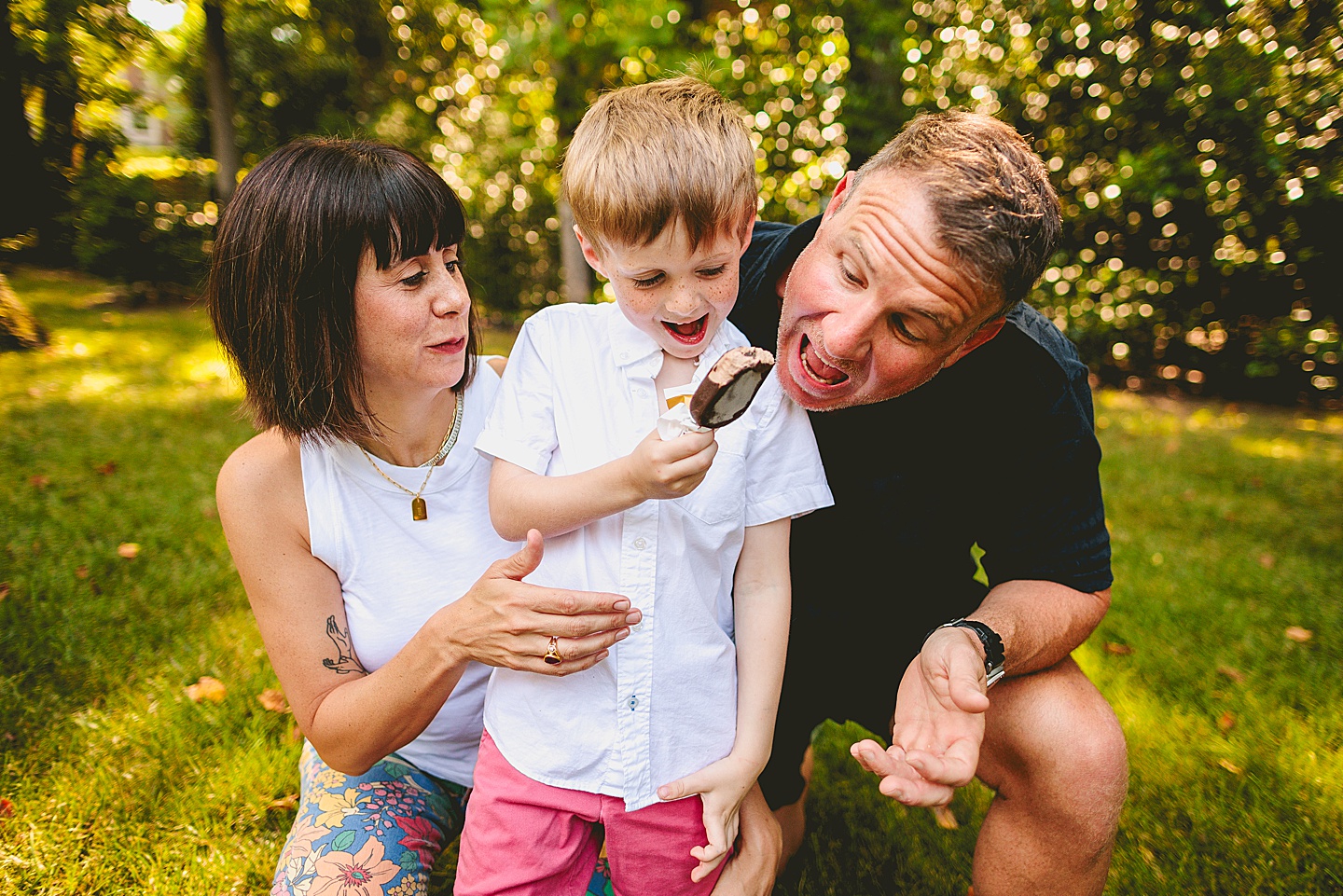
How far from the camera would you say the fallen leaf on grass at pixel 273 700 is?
3.05 meters

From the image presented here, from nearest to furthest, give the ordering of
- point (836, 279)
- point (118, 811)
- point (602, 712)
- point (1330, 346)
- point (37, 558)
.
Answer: point (602, 712) → point (836, 279) → point (118, 811) → point (37, 558) → point (1330, 346)

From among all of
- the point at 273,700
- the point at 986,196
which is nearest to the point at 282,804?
the point at 273,700

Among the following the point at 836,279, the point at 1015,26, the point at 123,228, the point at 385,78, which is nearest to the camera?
the point at 836,279

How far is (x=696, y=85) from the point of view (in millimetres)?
1886

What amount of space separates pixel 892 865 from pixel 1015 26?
23.5 ft

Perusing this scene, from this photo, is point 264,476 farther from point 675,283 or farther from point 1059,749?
point 1059,749

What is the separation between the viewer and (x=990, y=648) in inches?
77.0

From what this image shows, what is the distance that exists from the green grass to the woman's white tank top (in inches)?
38.4

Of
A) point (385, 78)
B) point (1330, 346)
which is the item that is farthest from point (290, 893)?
point (385, 78)

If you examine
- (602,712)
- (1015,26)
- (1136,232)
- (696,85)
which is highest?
(1015,26)

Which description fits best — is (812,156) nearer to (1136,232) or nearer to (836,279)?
(1136,232)

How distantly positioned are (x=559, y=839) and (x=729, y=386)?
1067mm

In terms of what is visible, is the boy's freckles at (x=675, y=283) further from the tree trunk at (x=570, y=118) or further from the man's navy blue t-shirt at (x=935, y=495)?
the tree trunk at (x=570, y=118)

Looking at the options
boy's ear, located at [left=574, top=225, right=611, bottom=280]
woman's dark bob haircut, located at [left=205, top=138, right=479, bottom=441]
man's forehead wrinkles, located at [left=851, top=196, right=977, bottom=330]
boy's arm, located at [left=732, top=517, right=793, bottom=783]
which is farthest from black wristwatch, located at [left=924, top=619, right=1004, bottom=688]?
woman's dark bob haircut, located at [left=205, top=138, right=479, bottom=441]
